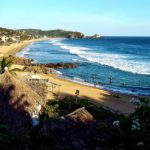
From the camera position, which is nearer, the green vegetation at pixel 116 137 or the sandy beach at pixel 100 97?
the green vegetation at pixel 116 137

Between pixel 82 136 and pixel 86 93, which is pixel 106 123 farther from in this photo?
pixel 86 93

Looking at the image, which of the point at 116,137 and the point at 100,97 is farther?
the point at 100,97

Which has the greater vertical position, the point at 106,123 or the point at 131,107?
the point at 106,123

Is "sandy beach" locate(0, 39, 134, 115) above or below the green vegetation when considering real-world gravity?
below

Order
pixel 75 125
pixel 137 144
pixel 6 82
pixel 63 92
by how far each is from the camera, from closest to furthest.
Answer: pixel 137 144
pixel 75 125
pixel 6 82
pixel 63 92

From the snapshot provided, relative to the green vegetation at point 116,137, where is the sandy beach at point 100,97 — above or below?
below

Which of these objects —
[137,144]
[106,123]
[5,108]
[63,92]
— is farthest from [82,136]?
[63,92]

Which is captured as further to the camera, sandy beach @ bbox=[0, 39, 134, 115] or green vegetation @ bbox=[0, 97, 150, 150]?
sandy beach @ bbox=[0, 39, 134, 115]

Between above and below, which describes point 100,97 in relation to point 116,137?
below

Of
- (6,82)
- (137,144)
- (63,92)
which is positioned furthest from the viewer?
(63,92)

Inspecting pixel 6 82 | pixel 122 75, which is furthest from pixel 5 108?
pixel 122 75

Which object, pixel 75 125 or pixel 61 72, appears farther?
pixel 61 72
